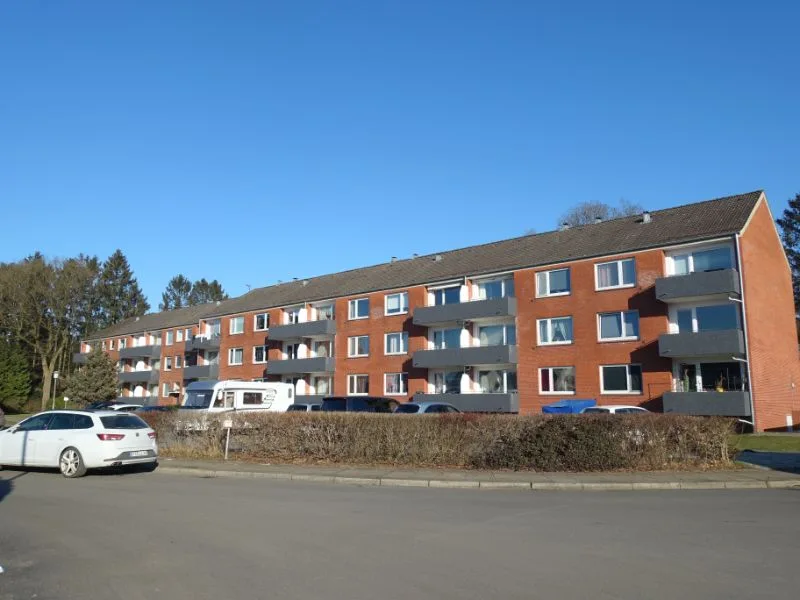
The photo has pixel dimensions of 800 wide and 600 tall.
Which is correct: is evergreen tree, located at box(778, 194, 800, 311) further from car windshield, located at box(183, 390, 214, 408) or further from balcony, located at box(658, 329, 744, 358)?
car windshield, located at box(183, 390, 214, 408)

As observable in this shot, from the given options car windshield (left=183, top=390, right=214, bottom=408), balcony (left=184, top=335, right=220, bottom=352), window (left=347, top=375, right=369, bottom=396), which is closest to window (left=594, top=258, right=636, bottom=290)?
window (left=347, top=375, right=369, bottom=396)

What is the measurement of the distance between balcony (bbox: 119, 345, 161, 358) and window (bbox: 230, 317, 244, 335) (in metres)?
15.0

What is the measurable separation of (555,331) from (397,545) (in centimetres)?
2943

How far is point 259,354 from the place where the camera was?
5409 centimetres

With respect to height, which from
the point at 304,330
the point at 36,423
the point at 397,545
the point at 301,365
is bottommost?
the point at 397,545

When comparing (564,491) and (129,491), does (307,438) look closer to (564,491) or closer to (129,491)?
(129,491)

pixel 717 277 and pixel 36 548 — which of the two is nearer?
pixel 36 548

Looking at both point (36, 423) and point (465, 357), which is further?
point (465, 357)

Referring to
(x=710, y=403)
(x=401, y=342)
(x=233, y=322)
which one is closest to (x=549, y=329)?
(x=710, y=403)

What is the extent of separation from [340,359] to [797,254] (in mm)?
41403

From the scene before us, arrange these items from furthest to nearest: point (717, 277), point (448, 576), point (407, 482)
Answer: point (717, 277), point (407, 482), point (448, 576)

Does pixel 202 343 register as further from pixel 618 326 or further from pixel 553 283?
pixel 618 326

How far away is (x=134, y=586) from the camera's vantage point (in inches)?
236

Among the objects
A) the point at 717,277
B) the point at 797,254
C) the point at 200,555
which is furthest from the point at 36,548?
the point at 797,254
